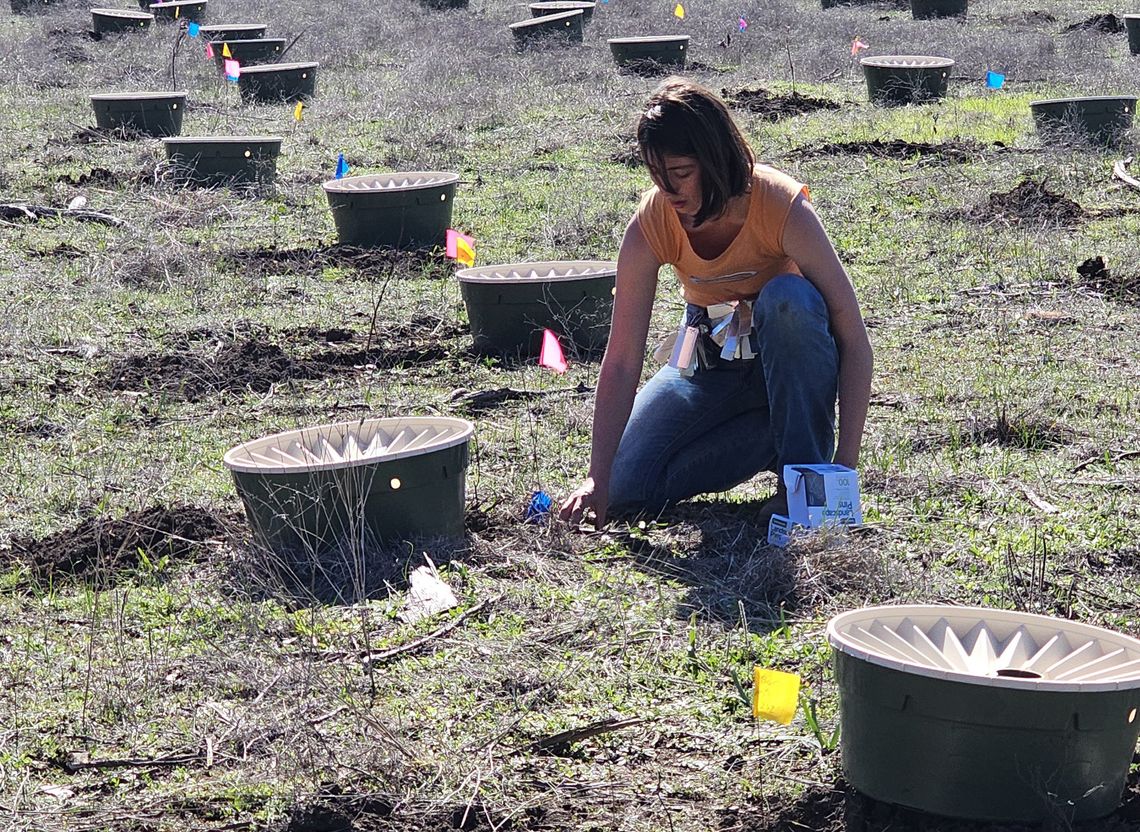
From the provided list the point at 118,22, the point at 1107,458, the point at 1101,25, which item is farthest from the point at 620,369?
the point at 118,22

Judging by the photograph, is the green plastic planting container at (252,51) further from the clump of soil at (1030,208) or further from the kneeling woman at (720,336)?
the kneeling woman at (720,336)

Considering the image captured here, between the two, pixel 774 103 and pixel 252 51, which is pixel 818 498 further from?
pixel 252 51

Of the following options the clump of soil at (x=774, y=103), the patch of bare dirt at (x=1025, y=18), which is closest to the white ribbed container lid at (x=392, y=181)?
the clump of soil at (x=774, y=103)

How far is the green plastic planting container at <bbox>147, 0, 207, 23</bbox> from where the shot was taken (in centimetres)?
2006

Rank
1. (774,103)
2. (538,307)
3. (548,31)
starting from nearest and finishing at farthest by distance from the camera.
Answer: (538,307) → (774,103) → (548,31)

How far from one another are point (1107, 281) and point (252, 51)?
11.2 m

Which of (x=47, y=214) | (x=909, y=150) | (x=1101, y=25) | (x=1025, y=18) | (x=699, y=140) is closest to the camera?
(x=699, y=140)

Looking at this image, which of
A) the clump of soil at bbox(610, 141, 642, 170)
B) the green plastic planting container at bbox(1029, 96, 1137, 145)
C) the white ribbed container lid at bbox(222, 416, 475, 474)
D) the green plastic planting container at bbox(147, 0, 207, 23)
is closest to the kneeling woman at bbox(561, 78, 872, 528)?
the white ribbed container lid at bbox(222, 416, 475, 474)

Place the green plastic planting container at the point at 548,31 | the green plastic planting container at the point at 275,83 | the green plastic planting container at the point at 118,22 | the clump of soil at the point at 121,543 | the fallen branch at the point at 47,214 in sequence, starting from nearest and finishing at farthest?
the clump of soil at the point at 121,543 < the fallen branch at the point at 47,214 < the green plastic planting container at the point at 275,83 < the green plastic planting container at the point at 548,31 < the green plastic planting container at the point at 118,22

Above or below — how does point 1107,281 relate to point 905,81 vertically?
below

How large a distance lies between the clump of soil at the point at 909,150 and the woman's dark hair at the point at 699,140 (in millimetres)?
6259

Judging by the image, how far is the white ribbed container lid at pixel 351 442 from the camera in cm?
381

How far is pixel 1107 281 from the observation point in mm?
6648

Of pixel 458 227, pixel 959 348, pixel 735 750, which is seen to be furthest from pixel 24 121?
Answer: pixel 735 750
